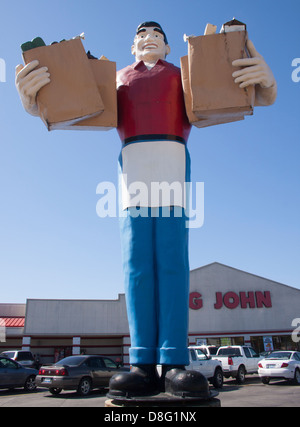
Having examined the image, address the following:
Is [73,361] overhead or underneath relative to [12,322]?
underneath

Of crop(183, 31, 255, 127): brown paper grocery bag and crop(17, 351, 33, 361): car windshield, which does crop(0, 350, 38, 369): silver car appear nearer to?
crop(17, 351, 33, 361): car windshield

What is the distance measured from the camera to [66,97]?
3.67m

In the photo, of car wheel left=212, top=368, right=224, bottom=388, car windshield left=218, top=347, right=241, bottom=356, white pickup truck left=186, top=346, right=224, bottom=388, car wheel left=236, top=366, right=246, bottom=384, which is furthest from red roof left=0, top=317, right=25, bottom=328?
car wheel left=236, top=366, right=246, bottom=384

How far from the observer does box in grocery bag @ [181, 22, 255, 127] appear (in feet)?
11.8

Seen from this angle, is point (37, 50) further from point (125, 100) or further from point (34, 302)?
point (34, 302)

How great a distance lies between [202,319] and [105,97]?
19.4 metres

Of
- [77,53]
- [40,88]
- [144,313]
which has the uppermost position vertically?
[77,53]

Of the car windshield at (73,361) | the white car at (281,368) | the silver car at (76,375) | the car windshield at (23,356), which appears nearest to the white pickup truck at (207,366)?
the white car at (281,368)

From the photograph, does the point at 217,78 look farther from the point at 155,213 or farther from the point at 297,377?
the point at 297,377

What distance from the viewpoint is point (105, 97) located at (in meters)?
3.85

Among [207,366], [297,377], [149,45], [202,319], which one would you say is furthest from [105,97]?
[202,319]

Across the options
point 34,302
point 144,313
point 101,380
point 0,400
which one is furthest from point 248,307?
point 144,313
